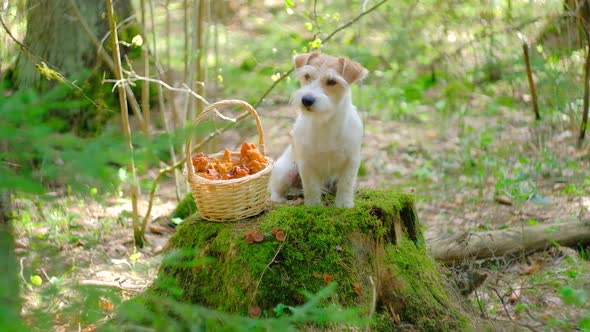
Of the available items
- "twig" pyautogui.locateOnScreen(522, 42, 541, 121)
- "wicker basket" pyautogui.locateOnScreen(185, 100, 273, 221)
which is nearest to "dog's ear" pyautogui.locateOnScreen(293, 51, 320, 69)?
"wicker basket" pyautogui.locateOnScreen(185, 100, 273, 221)

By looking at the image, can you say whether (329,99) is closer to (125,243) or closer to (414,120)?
(125,243)

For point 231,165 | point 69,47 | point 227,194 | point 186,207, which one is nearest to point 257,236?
point 227,194

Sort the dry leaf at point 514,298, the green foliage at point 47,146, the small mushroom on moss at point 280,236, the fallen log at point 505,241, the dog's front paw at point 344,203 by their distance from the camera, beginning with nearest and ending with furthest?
the green foliage at point 47,146 → the small mushroom on moss at point 280,236 → the dog's front paw at point 344,203 → the dry leaf at point 514,298 → the fallen log at point 505,241

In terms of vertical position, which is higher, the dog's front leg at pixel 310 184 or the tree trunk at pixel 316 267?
the dog's front leg at pixel 310 184

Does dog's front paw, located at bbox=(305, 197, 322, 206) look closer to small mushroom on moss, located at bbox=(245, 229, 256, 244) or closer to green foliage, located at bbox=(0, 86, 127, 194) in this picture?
small mushroom on moss, located at bbox=(245, 229, 256, 244)

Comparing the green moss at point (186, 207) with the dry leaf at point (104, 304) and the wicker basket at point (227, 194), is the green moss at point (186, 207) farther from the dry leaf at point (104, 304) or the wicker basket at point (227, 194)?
the dry leaf at point (104, 304)

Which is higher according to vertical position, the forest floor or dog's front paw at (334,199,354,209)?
dog's front paw at (334,199,354,209)

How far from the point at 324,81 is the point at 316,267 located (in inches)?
50.9

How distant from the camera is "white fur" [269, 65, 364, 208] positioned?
425cm

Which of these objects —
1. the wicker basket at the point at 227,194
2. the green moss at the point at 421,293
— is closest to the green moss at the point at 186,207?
the wicker basket at the point at 227,194

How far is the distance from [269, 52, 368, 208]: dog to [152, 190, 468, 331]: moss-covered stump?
1.08 feet

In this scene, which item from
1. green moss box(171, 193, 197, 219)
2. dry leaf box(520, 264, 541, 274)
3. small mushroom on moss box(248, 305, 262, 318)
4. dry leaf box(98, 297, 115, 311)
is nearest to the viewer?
dry leaf box(98, 297, 115, 311)

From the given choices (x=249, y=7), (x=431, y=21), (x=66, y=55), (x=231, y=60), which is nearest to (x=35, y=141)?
(x=66, y=55)

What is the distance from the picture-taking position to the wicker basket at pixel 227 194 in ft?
12.8
